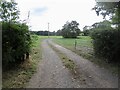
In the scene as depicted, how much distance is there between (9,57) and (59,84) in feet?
10.8

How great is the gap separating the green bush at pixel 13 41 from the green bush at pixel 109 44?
5897 mm

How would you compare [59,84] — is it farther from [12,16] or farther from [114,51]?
[114,51]

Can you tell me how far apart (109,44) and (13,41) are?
23.4ft

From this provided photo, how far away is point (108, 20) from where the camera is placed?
22.3 metres

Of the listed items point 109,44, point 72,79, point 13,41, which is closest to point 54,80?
point 72,79

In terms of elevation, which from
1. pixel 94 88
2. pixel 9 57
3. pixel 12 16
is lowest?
pixel 94 88

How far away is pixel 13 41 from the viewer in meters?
12.1

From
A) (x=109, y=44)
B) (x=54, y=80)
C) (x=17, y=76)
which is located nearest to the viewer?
(x=54, y=80)

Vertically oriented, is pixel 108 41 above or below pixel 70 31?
below

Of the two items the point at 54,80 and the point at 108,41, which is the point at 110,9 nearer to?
the point at 108,41

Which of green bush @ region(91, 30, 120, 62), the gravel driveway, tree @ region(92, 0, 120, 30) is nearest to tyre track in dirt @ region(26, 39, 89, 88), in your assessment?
the gravel driveway

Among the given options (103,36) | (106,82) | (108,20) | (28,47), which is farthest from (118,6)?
(106,82)

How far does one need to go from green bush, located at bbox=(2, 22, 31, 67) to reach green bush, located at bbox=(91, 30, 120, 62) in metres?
5.90

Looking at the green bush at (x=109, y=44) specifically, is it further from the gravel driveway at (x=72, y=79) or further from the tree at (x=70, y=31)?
the tree at (x=70, y=31)
